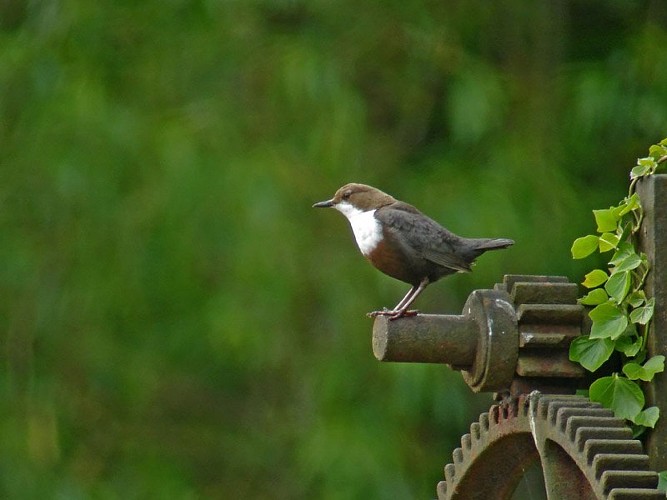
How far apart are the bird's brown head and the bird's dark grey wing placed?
0.19 metres

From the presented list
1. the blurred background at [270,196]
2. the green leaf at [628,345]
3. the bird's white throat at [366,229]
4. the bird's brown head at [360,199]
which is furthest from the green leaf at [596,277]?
the blurred background at [270,196]

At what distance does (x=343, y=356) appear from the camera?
6.84 meters

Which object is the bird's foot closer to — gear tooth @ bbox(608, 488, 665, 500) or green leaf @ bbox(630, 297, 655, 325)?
green leaf @ bbox(630, 297, 655, 325)

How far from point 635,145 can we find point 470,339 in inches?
200

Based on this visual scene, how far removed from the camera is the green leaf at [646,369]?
1824 millimetres

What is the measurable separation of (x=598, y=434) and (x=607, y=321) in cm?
17

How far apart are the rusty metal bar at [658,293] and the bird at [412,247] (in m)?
1.14

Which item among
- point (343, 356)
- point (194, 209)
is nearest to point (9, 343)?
point (194, 209)

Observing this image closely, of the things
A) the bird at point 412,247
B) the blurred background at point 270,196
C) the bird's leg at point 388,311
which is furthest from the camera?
the blurred background at point 270,196

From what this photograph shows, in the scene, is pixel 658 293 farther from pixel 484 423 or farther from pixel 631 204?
pixel 484 423

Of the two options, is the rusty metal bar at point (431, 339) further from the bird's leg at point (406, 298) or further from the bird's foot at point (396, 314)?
the bird's leg at point (406, 298)

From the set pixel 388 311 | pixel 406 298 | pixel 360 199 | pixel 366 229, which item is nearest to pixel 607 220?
pixel 388 311

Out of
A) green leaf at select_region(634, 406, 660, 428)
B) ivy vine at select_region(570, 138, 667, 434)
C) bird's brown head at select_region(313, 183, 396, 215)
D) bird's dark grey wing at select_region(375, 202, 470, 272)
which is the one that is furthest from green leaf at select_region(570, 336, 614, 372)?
bird's brown head at select_region(313, 183, 396, 215)

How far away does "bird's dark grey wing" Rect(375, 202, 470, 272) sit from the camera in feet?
10.5
